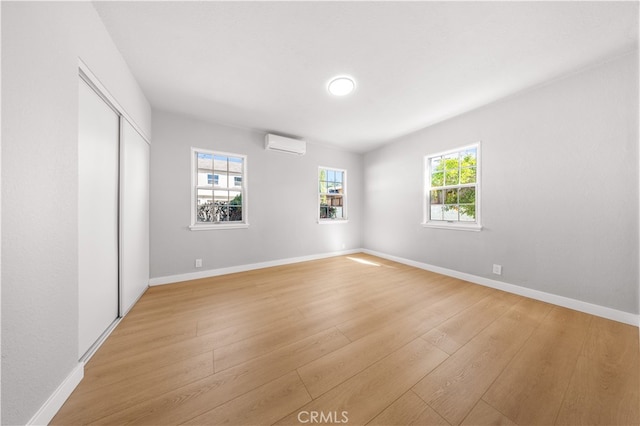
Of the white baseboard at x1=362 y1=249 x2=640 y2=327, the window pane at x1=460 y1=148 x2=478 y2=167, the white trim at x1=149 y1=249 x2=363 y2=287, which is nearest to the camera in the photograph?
the white baseboard at x1=362 y1=249 x2=640 y2=327

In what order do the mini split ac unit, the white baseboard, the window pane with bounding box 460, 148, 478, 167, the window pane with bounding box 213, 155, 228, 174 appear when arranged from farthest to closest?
1. the mini split ac unit
2. the window pane with bounding box 213, 155, 228, 174
3. the window pane with bounding box 460, 148, 478, 167
4. the white baseboard

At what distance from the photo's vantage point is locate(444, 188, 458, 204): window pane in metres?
3.27

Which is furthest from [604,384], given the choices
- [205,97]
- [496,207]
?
[205,97]

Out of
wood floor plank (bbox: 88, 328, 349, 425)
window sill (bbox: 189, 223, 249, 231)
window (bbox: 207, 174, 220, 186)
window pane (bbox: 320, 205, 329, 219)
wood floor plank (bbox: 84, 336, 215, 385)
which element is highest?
window (bbox: 207, 174, 220, 186)

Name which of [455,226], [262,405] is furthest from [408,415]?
[455,226]

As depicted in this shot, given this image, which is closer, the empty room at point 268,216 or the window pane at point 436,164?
the empty room at point 268,216

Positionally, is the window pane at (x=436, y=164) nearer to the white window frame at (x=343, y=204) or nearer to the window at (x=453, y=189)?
the window at (x=453, y=189)

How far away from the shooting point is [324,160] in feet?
14.5

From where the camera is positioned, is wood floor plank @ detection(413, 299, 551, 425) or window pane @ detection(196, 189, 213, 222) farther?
window pane @ detection(196, 189, 213, 222)

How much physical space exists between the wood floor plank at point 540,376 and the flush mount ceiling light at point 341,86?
2.85 metres

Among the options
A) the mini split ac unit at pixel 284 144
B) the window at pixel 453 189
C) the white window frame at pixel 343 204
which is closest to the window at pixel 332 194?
the white window frame at pixel 343 204

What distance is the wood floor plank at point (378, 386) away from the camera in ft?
3.49

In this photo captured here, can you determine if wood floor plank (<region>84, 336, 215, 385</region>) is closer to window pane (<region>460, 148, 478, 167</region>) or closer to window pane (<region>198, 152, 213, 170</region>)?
window pane (<region>198, 152, 213, 170</region>)

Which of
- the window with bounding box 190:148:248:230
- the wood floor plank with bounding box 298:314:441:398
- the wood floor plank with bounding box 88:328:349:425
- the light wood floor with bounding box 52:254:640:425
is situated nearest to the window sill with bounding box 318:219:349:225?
the window with bounding box 190:148:248:230
